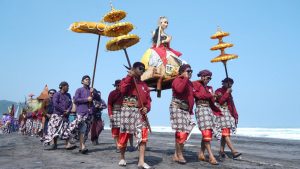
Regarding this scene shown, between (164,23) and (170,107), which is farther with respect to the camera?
(164,23)

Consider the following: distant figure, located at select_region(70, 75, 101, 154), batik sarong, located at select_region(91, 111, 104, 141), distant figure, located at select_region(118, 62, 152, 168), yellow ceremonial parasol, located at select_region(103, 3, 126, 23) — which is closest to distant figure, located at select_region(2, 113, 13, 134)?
batik sarong, located at select_region(91, 111, 104, 141)

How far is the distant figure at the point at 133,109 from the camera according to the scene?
261 inches

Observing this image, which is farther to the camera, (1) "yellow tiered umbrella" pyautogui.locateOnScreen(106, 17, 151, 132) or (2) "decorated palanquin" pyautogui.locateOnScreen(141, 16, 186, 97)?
(2) "decorated palanquin" pyautogui.locateOnScreen(141, 16, 186, 97)

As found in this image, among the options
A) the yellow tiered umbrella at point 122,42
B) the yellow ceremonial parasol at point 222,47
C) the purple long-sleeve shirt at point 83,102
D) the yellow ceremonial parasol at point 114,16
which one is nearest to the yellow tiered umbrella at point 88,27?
the yellow ceremonial parasol at point 114,16

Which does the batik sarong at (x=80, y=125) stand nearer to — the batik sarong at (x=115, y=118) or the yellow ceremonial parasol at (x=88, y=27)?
the batik sarong at (x=115, y=118)

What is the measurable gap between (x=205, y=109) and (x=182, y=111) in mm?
704

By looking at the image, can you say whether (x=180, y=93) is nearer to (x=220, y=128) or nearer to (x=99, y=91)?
(x=220, y=128)

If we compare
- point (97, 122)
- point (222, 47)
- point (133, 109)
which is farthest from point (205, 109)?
point (97, 122)

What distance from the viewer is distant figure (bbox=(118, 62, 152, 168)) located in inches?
261

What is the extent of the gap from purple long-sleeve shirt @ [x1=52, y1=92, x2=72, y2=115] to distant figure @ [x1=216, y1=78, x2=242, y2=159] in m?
4.81

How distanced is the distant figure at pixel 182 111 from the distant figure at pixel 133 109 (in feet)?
2.11

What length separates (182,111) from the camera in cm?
710

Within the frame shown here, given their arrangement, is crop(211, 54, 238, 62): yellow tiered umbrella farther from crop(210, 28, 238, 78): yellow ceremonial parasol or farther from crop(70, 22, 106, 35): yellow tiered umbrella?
crop(70, 22, 106, 35): yellow tiered umbrella

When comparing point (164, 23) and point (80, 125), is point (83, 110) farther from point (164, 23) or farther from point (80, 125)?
point (164, 23)
